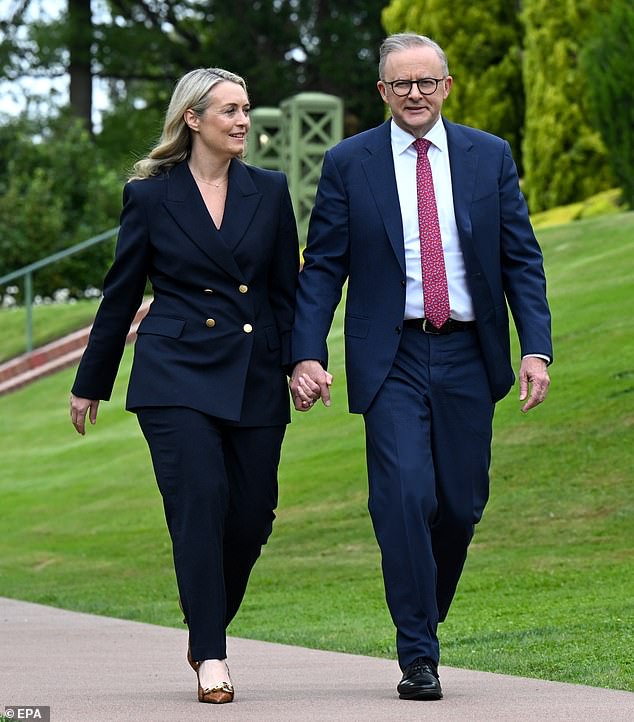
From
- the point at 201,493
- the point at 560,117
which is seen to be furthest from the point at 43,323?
the point at 201,493

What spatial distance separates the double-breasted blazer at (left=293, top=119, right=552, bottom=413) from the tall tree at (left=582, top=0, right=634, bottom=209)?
14.1 m

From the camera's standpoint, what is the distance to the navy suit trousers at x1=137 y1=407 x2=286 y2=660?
5445 mm

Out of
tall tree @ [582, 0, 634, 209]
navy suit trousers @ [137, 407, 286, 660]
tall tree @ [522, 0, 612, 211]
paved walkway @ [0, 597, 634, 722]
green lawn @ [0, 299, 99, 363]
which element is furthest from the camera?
tall tree @ [522, 0, 612, 211]

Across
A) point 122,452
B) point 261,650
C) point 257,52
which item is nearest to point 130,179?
point 261,650

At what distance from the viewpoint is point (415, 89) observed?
18.4 feet

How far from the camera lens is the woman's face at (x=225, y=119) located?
5680 mm

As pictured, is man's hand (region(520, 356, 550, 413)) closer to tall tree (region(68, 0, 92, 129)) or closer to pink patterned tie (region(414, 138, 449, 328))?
pink patterned tie (region(414, 138, 449, 328))

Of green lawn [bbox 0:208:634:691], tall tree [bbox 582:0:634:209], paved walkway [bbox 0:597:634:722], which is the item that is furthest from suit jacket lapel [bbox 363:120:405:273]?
Result: tall tree [bbox 582:0:634:209]

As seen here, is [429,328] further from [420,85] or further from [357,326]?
[420,85]

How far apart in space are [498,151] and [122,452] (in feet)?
35.0

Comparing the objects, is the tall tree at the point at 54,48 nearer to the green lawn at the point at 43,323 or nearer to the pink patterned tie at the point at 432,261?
the green lawn at the point at 43,323

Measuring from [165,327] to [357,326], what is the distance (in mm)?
617

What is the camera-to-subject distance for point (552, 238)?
1875cm

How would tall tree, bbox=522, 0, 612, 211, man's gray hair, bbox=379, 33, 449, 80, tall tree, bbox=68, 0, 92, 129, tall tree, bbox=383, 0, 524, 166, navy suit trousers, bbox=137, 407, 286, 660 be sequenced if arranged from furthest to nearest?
1. tall tree, bbox=68, 0, 92, 129
2. tall tree, bbox=383, 0, 524, 166
3. tall tree, bbox=522, 0, 612, 211
4. man's gray hair, bbox=379, 33, 449, 80
5. navy suit trousers, bbox=137, 407, 286, 660
